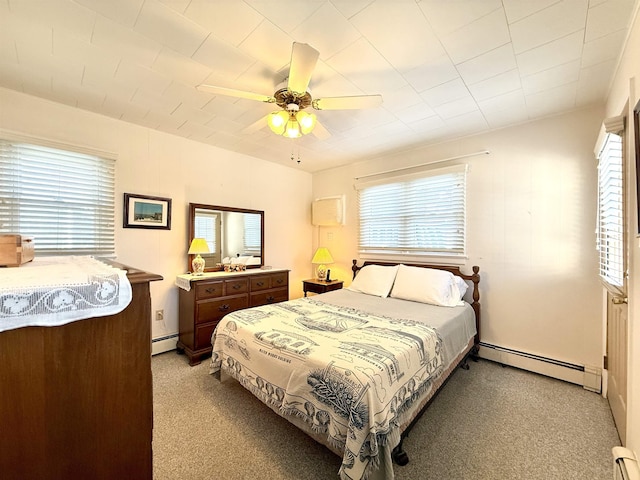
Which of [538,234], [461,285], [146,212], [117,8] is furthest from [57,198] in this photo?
[538,234]

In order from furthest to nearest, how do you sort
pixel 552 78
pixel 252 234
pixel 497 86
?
1. pixel 252 234
2. pixel 497 86
3. pixel 552 78

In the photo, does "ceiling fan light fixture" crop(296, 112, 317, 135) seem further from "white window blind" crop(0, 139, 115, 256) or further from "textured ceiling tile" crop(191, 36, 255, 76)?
"white window blind" crop(0, 139, 115, 256)

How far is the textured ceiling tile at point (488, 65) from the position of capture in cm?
178

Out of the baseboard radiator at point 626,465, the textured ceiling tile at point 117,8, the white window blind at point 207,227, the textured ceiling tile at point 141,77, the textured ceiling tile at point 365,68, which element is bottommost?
the baseboard radiator at point 626,465

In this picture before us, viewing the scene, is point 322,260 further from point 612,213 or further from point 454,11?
point 454,11

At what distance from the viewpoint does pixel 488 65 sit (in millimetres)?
1897

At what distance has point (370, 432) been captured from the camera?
1.32 meters

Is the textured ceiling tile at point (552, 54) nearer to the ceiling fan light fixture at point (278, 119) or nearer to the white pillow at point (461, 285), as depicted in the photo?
the ceiling fan light fixture at point (278, 119)

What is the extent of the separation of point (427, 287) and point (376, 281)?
61 cm

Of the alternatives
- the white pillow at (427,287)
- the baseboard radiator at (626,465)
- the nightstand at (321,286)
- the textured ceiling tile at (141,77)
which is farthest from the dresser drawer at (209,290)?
the baseboard radiator at (626,465)

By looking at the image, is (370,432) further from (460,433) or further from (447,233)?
(447,233)

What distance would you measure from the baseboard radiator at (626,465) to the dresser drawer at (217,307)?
3.14m

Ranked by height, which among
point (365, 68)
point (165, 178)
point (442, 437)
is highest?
point (365, 68)

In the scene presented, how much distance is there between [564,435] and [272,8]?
3210mm
